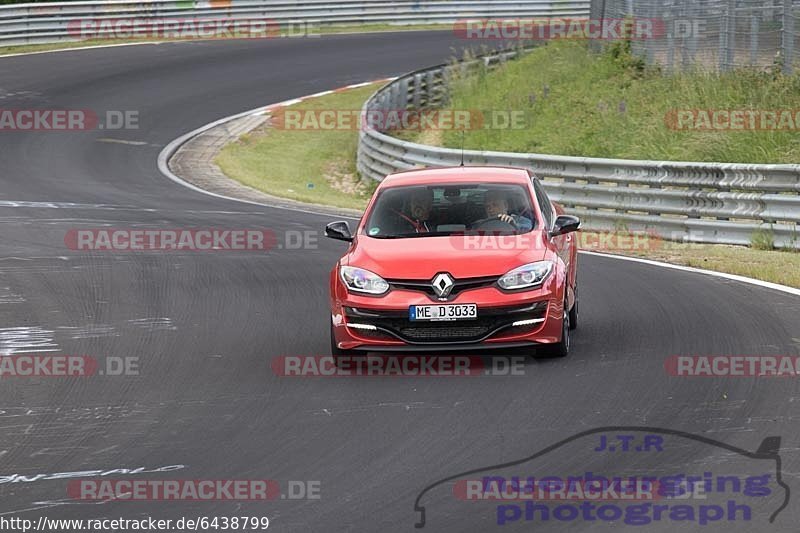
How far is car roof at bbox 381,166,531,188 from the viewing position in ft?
38.6

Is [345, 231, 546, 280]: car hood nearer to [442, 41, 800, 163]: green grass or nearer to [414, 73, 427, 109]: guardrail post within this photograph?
[442, 41, 800, 163]: green grass

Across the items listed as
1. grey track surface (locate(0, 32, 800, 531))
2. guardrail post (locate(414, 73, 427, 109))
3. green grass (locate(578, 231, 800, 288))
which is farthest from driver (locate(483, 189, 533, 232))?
guardrail post (locate(414, 73, 427, 109))

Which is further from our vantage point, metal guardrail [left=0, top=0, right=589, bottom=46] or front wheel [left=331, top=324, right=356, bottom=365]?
metal guardrail [left=0, top=0, right=589, bottom=46]

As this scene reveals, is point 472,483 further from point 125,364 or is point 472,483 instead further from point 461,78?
point 461,78

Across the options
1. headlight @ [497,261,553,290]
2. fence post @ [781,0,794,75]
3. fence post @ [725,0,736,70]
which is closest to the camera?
headlight @ [497,261,553,290]

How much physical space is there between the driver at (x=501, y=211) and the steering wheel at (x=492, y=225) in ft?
0.10

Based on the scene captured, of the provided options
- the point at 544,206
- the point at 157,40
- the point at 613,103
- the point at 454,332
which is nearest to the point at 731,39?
the point at 613,103

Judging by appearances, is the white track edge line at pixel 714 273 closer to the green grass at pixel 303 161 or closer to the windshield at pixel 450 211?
the windshield at pixel 450 211

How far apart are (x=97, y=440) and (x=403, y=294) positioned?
282 centimetres

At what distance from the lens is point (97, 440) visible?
834cm

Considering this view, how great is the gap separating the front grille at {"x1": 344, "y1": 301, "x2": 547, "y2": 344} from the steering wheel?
1149 millimetres

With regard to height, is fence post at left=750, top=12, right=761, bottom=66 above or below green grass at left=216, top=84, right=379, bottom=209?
above

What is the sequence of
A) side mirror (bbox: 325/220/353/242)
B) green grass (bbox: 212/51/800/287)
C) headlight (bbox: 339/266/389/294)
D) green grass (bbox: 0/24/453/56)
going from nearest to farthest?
headlight (bbox: 339/266/389/294)
side mirror (bbox: 325/220/353/242)
green grass (bbox: 212/51/800/287)
green grass (bbox: 0/24/453/56)

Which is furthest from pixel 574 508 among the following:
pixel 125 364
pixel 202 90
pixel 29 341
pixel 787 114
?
pixel 202 90
